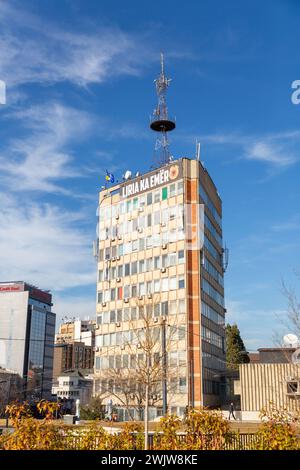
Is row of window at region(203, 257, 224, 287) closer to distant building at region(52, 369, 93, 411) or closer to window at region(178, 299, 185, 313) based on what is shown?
window at region(178, 299, 185, 313)

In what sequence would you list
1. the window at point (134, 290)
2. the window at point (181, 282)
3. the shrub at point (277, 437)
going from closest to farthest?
1. the shrub at point (277, 437)
2. the window at point (181, 282)
3. the window at point (134, 290)

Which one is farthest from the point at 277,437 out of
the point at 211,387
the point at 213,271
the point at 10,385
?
the point at 10,385

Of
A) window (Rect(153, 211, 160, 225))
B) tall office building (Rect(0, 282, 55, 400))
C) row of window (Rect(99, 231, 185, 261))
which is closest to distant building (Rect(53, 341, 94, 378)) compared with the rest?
tall office building (Rect(0, 282, 55, 400))

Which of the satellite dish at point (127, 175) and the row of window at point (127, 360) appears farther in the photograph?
the satellite dish at point (127, 175)

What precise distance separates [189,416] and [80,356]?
182 metres

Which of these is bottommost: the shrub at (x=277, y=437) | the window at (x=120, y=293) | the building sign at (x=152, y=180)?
the shrub at (x=277, y=437)

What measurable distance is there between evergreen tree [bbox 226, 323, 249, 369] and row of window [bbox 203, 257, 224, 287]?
21.0 metres

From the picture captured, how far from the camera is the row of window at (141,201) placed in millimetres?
62072

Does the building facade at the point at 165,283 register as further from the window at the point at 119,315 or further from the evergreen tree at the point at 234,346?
the evergreen tree at the point at 234,346

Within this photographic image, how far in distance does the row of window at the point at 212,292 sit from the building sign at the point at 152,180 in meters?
13.4

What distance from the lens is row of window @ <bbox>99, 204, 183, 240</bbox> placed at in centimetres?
6116

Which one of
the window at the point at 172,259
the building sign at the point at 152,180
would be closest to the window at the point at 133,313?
the window at the point at 172,259
